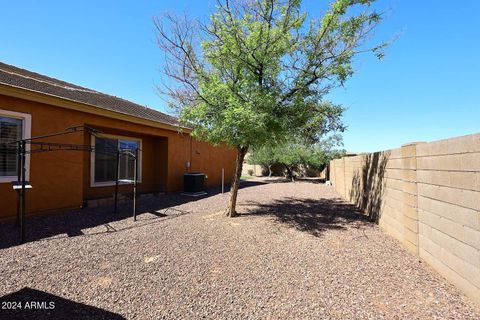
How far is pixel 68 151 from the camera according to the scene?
7.96m

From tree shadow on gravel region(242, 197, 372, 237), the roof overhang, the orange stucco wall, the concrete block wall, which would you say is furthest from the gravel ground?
the roof overhang

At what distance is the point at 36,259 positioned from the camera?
4266mm

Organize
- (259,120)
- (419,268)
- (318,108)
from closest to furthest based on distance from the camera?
(419,268)
(259,120)
(318,108)

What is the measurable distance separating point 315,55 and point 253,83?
1.71m

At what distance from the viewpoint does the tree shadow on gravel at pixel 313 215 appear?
21.8ft

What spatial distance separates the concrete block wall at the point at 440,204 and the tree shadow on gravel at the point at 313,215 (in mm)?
1092

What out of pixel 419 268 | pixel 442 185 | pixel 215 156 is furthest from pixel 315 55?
pixel 215 156

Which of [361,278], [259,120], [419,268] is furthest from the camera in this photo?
[259,120]

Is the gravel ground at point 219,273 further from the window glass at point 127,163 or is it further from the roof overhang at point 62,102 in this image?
the window glass at point 127,163

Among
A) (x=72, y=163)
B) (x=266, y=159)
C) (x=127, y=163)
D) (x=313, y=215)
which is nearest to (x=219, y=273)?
(x=313, y=215)

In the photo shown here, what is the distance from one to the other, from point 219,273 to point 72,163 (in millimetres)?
6478

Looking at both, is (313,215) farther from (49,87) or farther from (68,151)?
(49,87)

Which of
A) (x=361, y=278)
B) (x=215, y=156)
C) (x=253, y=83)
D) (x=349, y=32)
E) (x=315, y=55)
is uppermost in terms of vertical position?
(x=349, y=32)

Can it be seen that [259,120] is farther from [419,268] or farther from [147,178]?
[147,178]
